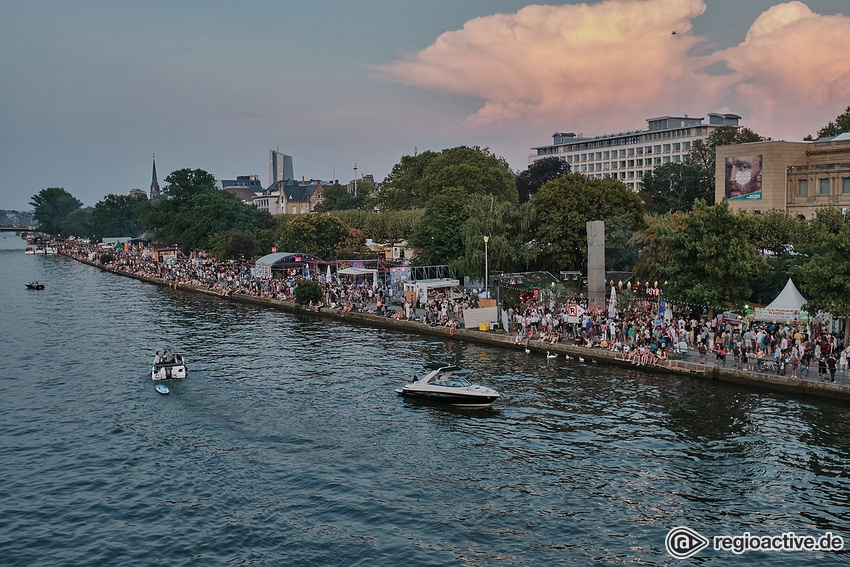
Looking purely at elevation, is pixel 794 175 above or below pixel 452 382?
above

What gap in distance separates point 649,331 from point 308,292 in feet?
104

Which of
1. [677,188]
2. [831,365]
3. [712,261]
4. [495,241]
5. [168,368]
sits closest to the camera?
[831,365]

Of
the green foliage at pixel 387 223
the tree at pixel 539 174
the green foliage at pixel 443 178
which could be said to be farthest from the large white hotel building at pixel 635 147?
the green foliage at pixel 387 223

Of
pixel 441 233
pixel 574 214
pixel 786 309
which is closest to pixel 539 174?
pixel 441 233

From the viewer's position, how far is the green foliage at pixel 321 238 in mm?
81750

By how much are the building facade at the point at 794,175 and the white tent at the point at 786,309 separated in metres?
27.2

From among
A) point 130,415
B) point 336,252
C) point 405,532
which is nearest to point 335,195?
point 336,252

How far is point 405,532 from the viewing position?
801 inches

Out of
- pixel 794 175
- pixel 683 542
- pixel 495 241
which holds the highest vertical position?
pixel 794 175

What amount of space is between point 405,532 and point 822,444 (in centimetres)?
1505

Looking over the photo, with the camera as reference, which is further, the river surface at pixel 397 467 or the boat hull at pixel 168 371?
the boat hull at pixel 168 371

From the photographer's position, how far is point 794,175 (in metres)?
63.0

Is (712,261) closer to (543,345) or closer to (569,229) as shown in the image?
(543,345)

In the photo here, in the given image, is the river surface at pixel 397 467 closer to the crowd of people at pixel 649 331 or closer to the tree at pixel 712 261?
the crowd of people at pixel 649 331
